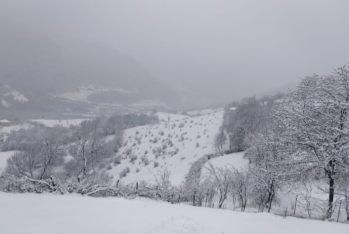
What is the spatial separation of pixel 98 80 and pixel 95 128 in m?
75.0

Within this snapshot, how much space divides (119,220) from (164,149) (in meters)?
24.8

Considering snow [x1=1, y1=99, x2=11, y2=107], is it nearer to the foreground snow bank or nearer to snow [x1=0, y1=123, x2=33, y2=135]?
snow [x1=0, y1=123, x2=33, y2=135]

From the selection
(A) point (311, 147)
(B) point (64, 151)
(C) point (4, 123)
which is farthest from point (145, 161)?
(C) point (4, 123)

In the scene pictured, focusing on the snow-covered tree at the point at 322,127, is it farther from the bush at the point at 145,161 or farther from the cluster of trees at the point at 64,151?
the bush at the point at 145,161

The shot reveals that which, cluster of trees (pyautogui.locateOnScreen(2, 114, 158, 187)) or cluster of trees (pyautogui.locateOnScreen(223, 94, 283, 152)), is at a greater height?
cluster of trees (pyautogui.locateOnScreen(223, 94, 283, 152))

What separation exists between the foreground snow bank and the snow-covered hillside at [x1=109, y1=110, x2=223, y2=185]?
12.7 m

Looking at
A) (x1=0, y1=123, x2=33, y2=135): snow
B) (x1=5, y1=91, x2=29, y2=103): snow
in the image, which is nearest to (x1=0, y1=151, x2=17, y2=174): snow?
(x1=0, y1=123, x2=33, y2=135): snow

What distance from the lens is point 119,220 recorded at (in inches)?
178

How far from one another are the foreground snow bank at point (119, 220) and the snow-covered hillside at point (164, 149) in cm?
1273

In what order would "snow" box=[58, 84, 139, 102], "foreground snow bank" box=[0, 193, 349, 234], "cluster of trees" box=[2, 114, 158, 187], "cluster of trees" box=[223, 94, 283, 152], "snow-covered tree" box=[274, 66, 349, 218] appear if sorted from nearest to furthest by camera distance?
"foreground snow bank" box=[0, 193, 349, 234]
"snow-covered tree" box=[274, 66, 349, 218]
"cluster of trees" box=[2, 114, 158, 187]
"cluster of trees" box=[223, 94, 283, 152]
"snow" box=[58, 84, 139, 102]

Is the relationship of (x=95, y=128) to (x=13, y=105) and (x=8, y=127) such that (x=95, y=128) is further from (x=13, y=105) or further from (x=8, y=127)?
(x=13, y=105)

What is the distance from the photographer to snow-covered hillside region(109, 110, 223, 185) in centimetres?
2316

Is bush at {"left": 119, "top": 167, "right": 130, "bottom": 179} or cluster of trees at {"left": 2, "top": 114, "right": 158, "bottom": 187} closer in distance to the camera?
cluster of trees at {"left": 2, "top": 114, "right": 158, "bottom": 187}

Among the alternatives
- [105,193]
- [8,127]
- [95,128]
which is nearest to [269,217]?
[105,193]
